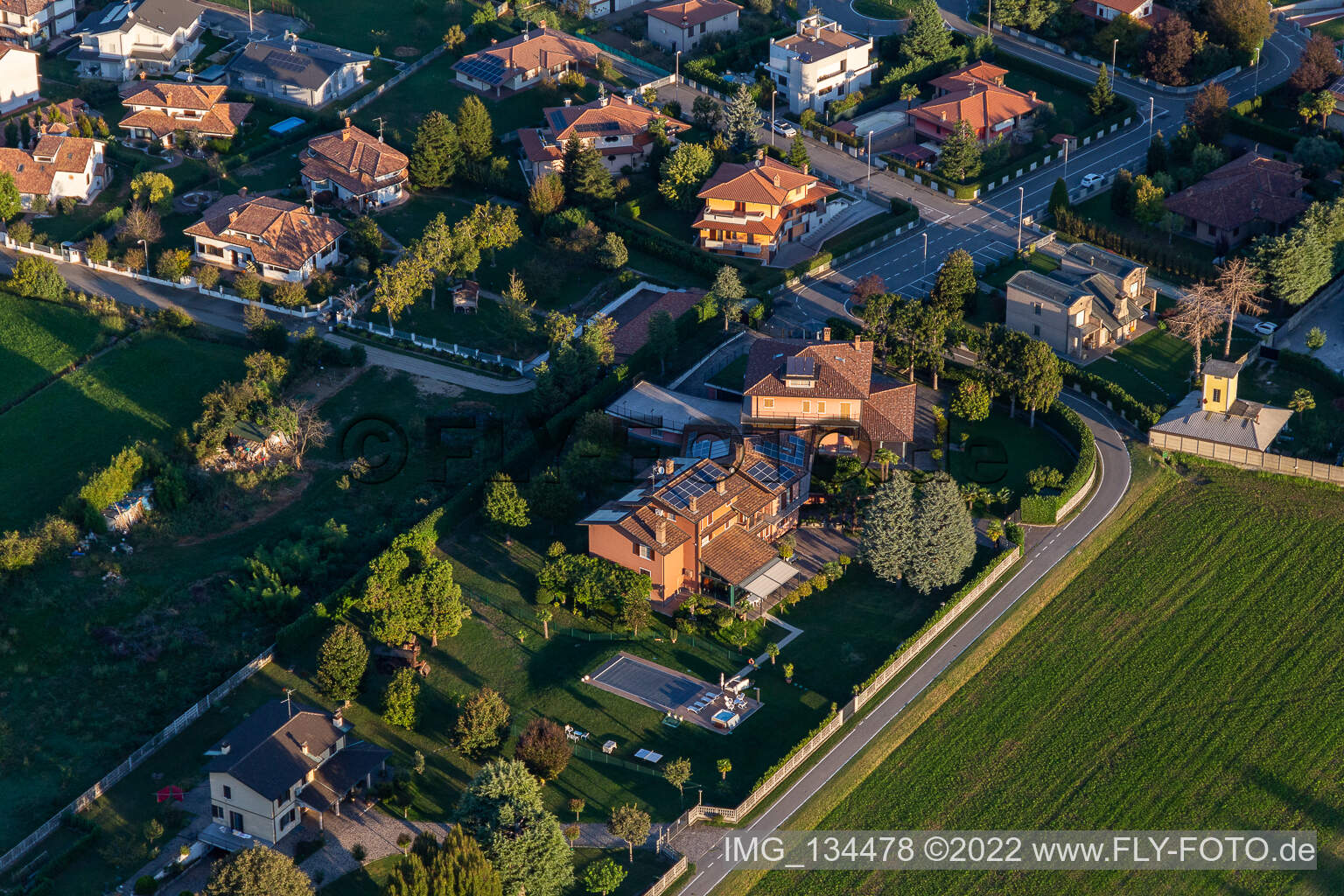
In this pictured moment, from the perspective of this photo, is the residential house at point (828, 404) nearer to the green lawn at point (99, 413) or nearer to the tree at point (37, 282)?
the green lawn at point (99, 413)

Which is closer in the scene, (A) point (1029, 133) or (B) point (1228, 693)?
(B) point (1228, 693)

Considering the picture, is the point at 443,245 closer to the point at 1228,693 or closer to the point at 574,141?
the point at 574,141

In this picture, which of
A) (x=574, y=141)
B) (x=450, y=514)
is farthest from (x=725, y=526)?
(x=574, y=141)

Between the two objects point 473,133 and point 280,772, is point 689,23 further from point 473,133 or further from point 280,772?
point 280,772

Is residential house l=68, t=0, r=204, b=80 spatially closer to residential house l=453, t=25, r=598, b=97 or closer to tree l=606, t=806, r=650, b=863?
residential house l=453, t=25, r=598, b=97

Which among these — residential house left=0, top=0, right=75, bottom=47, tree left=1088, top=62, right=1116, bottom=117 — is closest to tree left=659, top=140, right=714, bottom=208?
tree left=1088, top=62, right=1116, bottom=117

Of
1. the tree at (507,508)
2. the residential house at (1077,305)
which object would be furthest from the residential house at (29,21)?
the residential house at (1077,305)
